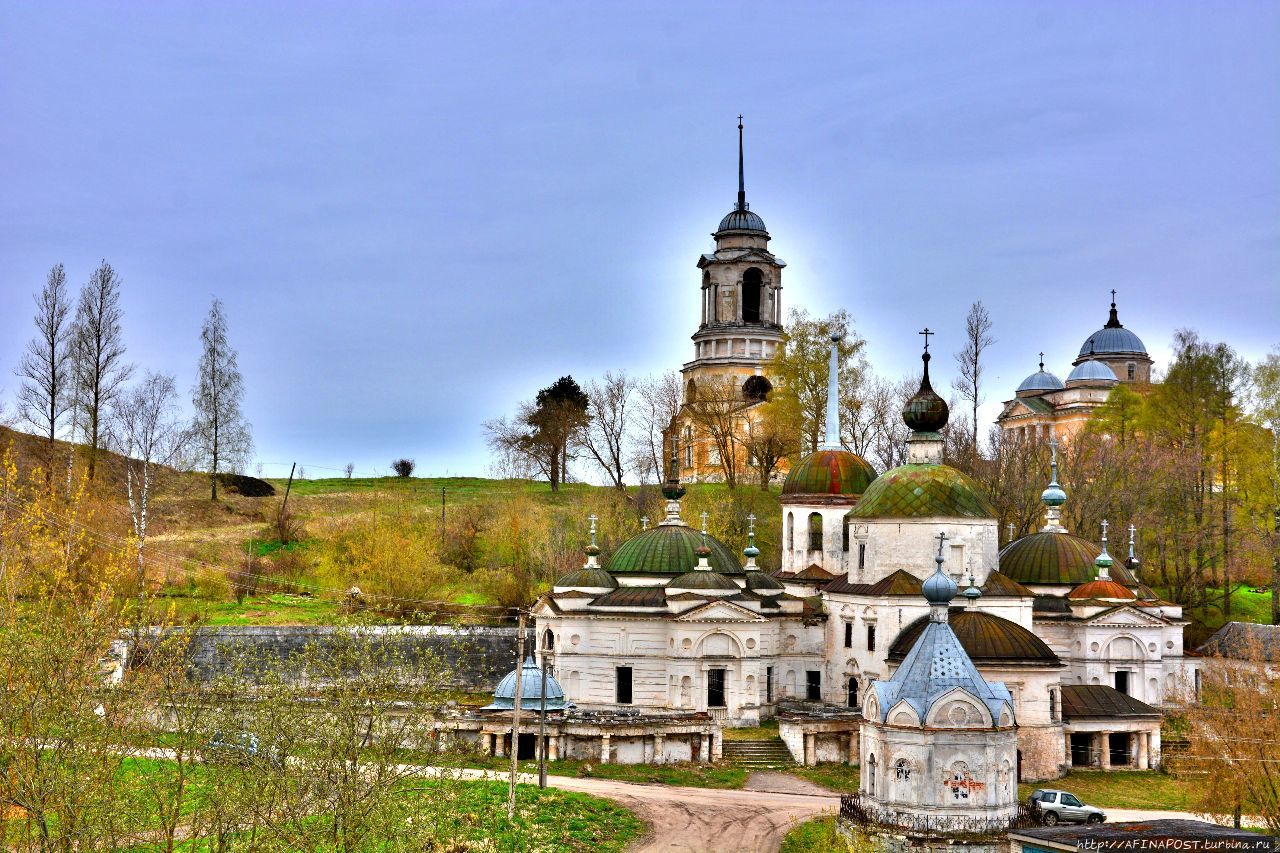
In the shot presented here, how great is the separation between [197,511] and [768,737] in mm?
33426

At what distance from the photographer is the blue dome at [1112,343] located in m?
80.2

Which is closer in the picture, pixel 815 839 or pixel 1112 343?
pixel 815 839

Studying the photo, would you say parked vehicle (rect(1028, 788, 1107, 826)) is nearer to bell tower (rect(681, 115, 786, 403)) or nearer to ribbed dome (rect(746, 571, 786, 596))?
ribbed dome (rect(746, 571, 786, 596))

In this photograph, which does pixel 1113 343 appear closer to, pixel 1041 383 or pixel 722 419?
pixel 1041 383

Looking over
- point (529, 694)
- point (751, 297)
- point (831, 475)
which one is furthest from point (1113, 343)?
point (529, 694)

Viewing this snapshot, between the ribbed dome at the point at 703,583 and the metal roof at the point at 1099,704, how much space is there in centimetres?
970

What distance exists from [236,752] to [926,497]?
77.2 ft

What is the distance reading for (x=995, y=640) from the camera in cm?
3328

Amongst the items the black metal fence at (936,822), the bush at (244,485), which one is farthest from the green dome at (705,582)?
the bush at (244,485)

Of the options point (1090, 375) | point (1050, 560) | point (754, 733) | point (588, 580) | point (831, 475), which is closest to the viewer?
point (754, 733)

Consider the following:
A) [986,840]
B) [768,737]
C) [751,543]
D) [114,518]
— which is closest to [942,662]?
[986,840]

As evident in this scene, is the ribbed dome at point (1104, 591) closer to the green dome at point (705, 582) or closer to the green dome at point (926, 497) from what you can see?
the green dome at point (926, 497)

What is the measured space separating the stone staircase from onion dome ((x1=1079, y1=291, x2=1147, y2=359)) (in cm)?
5253

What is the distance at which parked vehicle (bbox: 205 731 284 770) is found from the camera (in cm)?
1720
